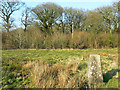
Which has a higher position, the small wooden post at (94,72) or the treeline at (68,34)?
the treeline at (68,34)

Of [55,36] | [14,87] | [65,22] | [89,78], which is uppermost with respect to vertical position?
[65,22]

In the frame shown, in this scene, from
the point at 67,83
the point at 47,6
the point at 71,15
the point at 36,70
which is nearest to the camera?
the point at 67,83

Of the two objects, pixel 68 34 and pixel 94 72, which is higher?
pixel 68 34

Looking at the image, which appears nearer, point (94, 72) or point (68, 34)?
point (94, 72)

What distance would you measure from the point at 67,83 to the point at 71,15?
9.59 m

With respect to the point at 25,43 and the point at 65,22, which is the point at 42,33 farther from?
the point at 65,22

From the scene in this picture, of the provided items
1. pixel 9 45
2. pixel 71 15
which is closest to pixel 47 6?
pixel 71 15

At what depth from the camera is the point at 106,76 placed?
8.82 feet

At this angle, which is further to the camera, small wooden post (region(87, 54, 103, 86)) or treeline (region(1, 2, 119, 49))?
treeline (region(1, 2, 119, 49))

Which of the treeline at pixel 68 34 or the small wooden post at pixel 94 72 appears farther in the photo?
the treeline at pixel 68 34

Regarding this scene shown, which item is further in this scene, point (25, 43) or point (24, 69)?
point (25, 43)

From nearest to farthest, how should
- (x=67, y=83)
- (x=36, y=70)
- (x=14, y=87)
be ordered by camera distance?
(x=67, y=83), (x=14, y=87), (x=36, y=70)

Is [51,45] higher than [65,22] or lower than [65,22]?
lower

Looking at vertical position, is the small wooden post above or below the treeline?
below
